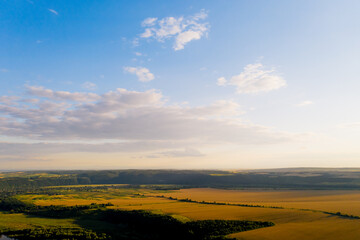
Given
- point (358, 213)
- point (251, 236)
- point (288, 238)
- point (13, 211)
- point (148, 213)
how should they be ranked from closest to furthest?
point (288, 238), point (251, 236), point (358, 213), point (148, 213), point (13, 211)

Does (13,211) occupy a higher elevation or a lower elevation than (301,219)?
lower

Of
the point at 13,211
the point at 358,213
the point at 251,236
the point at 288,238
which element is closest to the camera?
the point at 288,238

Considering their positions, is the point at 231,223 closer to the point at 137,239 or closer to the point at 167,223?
the point at 167,223

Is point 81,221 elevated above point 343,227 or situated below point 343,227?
below

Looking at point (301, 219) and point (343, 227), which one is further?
point (301, 219)

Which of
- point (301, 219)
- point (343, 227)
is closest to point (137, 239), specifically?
point (301, 219)

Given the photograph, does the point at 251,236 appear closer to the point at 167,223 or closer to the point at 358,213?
the point at 167,223
